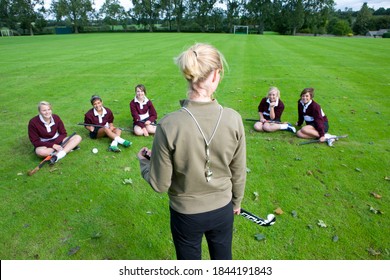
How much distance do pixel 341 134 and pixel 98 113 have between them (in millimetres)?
6294

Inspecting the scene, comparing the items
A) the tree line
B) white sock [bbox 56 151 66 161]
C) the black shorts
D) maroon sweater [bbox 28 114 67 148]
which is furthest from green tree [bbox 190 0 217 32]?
white sock [bbox 56 151 66 161]

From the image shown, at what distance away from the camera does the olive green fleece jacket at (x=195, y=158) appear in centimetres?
180

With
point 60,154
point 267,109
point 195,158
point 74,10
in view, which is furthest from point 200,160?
point 74,10

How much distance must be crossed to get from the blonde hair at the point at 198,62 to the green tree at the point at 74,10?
83799mm

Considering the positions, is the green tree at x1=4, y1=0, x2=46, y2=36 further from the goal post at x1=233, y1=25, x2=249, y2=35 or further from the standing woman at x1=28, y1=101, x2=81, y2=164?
the standing woman at x1=28, y1=101, x2=81, y2=164

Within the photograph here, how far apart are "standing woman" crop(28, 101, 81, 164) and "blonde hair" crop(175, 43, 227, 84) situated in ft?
16.1

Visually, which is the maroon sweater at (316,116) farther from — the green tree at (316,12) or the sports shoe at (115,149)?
the green tree at (316,12)

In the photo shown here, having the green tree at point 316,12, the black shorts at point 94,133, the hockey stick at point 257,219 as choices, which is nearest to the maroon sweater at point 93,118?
the black shorts at point 94,133

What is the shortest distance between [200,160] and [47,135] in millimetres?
5195

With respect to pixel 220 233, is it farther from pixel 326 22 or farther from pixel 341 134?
pixel 326 22

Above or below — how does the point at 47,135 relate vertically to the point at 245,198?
above

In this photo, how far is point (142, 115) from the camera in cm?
720

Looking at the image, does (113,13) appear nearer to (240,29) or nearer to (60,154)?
(240,29)

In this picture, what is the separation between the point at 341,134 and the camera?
7.18m
